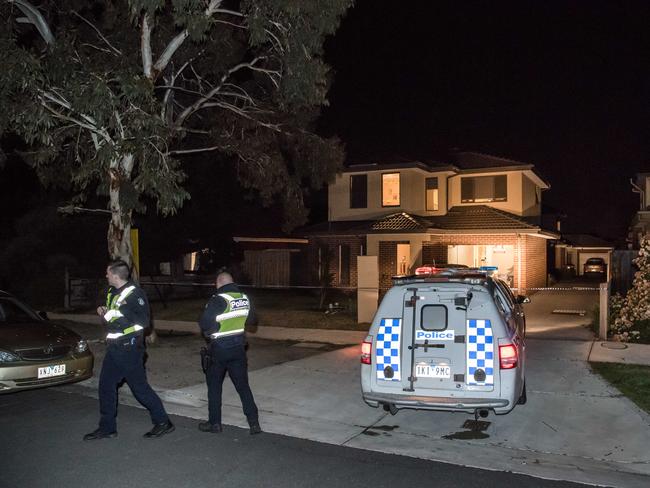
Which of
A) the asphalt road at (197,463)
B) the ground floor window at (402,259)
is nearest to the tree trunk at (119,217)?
the asphalt road at (197,463)

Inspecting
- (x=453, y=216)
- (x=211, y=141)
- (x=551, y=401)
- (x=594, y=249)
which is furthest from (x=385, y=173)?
(x=594, y=249)

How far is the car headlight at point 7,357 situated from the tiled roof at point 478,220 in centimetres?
1536

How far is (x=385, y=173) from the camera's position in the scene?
2295cm

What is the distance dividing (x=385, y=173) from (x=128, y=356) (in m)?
17.5

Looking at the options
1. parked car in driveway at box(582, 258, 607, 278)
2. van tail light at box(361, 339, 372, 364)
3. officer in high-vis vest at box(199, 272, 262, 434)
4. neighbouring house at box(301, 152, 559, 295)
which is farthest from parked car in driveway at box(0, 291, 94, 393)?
parked car in driveway at box(582, 258, 607, 278)

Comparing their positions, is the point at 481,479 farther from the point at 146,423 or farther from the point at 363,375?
the point at 146,423

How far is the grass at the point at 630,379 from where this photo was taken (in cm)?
798

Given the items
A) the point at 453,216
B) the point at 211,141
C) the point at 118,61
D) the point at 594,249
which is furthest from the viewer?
the point at 594,249

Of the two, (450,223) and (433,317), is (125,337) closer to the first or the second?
(433,317)

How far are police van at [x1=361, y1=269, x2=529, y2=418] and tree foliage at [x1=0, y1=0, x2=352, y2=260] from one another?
19.0 ft

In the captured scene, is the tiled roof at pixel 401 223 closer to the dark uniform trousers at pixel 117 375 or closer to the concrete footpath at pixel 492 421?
the concrete footpath at pixel 492 421

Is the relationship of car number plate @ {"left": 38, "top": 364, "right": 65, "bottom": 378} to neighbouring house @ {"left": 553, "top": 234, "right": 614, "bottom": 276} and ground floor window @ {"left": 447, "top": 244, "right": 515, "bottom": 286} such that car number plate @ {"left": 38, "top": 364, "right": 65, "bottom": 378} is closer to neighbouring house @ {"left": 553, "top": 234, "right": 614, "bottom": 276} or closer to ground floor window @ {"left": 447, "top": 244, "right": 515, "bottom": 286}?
ground floor window @ {"left": 447, "top": 244, "right": 515, "bottom": 286}

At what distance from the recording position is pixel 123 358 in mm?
→ 6328

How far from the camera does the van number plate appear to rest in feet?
21.3
